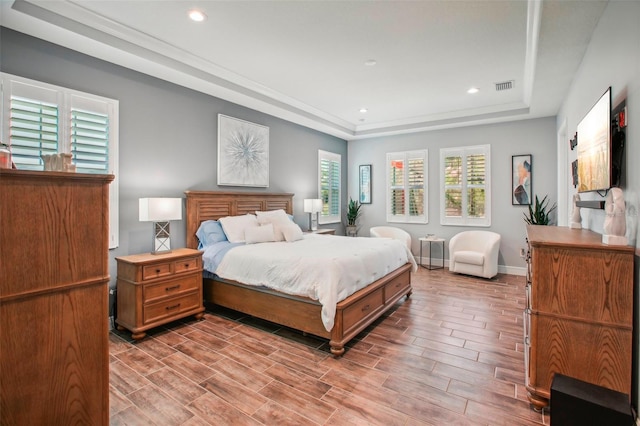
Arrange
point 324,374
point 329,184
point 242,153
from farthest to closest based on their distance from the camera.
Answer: point 329,184
point 242,153
point 324,374

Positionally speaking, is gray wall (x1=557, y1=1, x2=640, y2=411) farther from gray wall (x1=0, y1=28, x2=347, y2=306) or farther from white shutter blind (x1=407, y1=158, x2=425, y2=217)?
gray wall (x1=0, y1=28, x2=347, y2=306)

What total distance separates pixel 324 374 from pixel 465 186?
5048 mm

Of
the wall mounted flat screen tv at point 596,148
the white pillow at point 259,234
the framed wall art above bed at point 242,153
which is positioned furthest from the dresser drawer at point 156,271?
the wall mounted flat screen tv at point 596,148

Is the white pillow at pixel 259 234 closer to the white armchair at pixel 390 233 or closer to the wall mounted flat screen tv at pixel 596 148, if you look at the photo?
the white armchair at pixel 390 233

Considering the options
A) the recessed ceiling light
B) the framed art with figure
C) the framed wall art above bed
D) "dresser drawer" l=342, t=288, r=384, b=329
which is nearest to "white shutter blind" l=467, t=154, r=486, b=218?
the framed art with figure

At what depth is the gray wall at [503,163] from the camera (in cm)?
554

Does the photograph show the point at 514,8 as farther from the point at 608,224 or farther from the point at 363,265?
the point at 363,265

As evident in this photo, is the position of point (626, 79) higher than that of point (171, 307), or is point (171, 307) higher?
point (626, 79)

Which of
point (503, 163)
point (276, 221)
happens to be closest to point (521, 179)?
point (503, 163)

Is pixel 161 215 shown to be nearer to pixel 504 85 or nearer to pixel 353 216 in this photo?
pixel 353 216

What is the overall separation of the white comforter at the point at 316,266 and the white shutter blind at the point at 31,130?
6.53 feet

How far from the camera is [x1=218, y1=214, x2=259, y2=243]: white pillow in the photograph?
4.15 metres

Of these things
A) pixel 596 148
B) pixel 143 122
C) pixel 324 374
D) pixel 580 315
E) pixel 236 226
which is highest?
pixel 143 122

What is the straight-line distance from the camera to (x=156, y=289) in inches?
127
